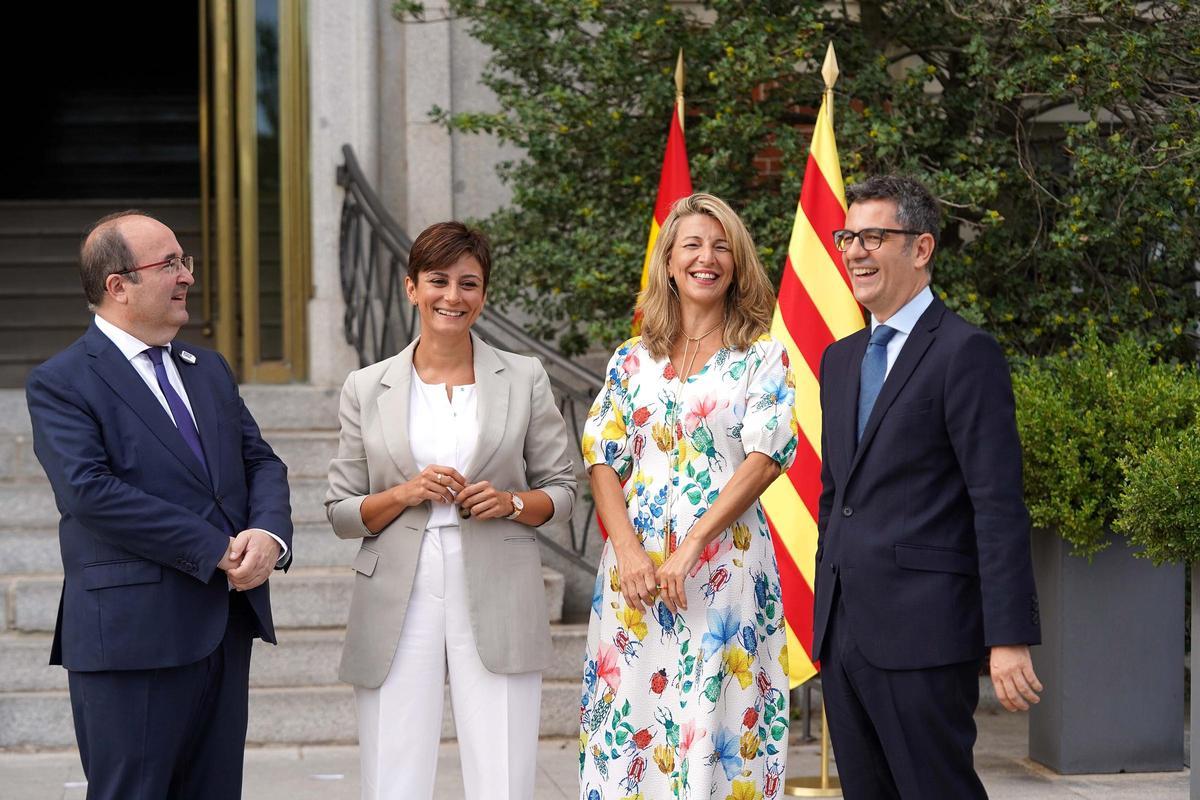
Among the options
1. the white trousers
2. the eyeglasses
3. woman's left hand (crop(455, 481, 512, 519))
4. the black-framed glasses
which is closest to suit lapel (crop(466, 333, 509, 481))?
woman's left hand (crop(455, 481, 512, 519))

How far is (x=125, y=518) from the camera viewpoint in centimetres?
334

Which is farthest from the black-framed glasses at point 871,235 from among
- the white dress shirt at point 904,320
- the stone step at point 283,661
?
the stone step at point 283,661

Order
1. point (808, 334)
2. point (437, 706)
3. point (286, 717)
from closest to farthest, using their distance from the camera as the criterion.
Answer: point (437, 706), point (808, 334), point (286, 717)

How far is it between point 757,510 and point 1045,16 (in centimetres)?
312

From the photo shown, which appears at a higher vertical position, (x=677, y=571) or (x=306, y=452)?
(x=677, y=571)

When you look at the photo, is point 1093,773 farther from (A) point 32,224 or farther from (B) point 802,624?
(A) point 32,224

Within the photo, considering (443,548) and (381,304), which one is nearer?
(443,548)

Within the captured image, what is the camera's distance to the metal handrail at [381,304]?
779 centimetres

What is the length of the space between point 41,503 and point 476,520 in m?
4.10

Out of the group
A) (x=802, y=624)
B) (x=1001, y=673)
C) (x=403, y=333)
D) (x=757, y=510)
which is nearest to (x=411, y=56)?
(x=403, y=333)

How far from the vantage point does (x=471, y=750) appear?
3.72 m

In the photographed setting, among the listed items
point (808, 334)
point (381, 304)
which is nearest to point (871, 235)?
point (808, 334)

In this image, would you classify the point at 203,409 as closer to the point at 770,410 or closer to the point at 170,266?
the point at 170,266

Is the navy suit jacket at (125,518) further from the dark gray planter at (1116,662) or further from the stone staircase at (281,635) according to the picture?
the dark gray planter at (1116,662)
